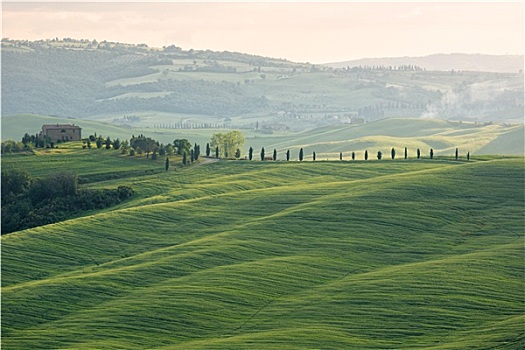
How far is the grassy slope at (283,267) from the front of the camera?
288 ft

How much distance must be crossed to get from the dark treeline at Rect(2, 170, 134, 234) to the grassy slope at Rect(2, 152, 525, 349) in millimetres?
5686

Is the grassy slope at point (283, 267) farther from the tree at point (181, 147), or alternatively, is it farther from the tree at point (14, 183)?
the tree at point (181, 147)

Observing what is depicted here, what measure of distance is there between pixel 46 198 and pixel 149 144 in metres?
41.5

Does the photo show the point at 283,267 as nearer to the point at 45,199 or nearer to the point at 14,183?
the point at 45,199

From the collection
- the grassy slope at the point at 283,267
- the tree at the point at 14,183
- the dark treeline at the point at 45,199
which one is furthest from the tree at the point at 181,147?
the tree at the point at 14,183

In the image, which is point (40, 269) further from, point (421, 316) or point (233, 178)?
point (233, 178)

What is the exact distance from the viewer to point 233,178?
16638cm

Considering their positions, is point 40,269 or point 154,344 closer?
point 154,344

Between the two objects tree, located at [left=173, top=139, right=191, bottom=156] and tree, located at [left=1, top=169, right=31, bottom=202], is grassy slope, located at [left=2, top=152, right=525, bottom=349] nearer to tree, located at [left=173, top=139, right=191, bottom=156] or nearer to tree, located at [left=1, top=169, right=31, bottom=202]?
tree, located at [left=1, top=169, right=31, bottom=202]

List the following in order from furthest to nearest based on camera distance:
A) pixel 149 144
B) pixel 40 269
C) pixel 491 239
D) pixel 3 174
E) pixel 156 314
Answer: pixel 149 144 < pixel 3 174 < pixel 491 239 < pixel 40 269 < pixel 156 314

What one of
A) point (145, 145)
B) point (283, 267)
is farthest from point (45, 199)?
point (283, 267)

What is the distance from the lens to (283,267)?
109m

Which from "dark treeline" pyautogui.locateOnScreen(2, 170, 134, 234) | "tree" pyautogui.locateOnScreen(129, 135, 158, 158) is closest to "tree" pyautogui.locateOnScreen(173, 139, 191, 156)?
"tree" pyautogui.locateOnScreen(129, 135, 158, 158)

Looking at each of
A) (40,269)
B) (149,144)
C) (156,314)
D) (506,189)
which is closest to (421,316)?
(156,314)
